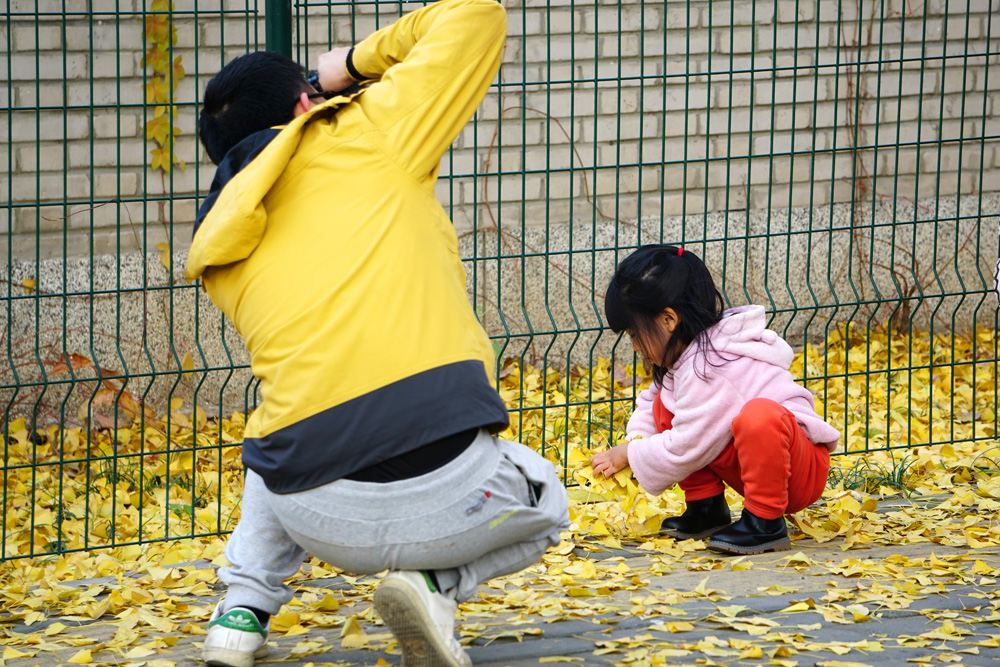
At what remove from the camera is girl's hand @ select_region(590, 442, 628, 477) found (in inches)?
136

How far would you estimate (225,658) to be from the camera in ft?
8.13

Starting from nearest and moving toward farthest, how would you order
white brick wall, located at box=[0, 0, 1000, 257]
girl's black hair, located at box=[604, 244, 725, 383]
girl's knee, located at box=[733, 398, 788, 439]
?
girl's knee, located at box=[733, 398, 788, 439] < girl's black hair, located at box=[604, 244, 725, 383] < white brick wall, located at box=[0, 0, 1000, 257]

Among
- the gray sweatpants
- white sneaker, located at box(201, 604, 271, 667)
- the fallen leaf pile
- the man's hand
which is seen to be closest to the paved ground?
the fallen leaf pile

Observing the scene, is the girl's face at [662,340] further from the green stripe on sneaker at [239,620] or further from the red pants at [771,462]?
the green stripe on sneaker at [239,620]

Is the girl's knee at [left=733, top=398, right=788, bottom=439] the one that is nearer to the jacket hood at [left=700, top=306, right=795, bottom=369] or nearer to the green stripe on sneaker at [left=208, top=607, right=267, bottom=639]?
the jacket hood at [left=700, top=306, right=795, bottom=369]

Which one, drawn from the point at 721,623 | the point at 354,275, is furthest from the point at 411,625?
the point at 721,623

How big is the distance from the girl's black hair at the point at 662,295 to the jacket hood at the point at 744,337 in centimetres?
4

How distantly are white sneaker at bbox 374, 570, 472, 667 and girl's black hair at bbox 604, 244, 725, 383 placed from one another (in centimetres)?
123

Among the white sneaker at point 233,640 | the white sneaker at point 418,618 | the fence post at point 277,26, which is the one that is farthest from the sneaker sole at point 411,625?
the fence post at point 277,26

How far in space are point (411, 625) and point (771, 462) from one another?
53.1 inches

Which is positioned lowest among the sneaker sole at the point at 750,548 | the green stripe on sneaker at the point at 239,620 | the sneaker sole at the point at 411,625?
the sneaker sole at the point at 750,548

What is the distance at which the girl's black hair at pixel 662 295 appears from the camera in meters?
3.24

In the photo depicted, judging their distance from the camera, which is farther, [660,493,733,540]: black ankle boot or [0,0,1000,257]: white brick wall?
[0,0,1000,257]: white brick wall

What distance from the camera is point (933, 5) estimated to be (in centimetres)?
614
